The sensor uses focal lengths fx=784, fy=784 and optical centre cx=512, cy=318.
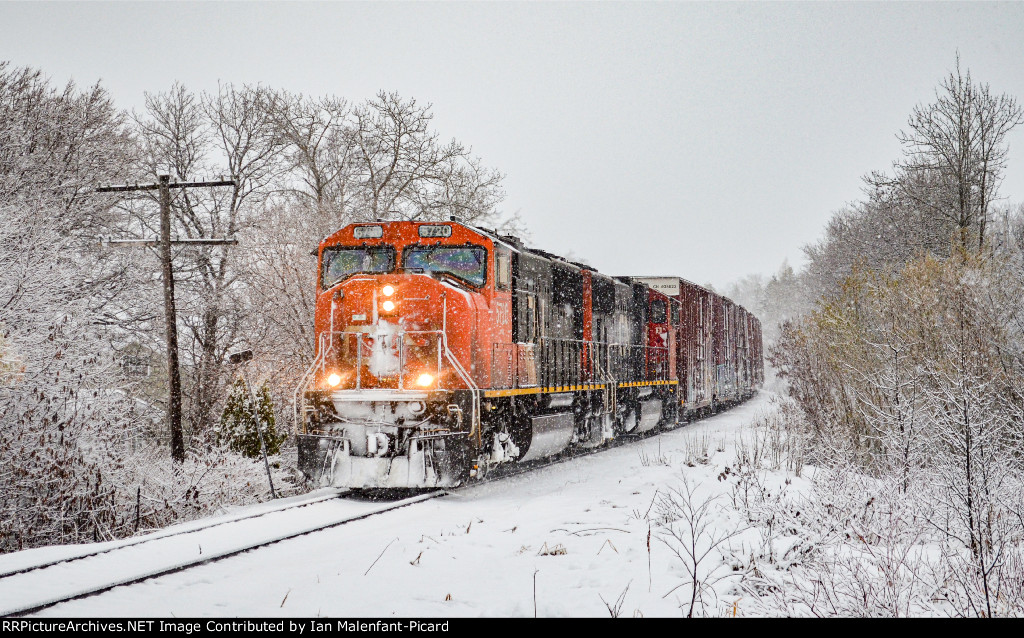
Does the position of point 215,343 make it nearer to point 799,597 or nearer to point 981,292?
point 981,292

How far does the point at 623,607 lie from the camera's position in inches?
195

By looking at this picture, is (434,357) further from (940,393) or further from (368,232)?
(940,393)

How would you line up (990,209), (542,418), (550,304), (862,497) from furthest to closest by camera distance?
(990,209), (550,304), (542,418), (862,497)

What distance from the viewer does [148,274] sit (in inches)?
858

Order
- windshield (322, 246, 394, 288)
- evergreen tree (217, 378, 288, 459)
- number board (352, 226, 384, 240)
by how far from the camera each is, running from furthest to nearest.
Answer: evergreen tree (217, 378, 288, 459) → number board (352, 226, 384, 240) → windshield (322, 246, 394, 288)

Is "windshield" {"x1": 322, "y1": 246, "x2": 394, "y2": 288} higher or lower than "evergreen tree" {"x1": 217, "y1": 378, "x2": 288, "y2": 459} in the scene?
higher

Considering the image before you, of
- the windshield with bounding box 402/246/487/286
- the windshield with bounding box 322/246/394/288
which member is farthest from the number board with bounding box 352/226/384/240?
the windshield with bounding box 402/246/487/286

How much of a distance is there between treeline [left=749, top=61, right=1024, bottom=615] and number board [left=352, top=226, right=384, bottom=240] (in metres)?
6.49

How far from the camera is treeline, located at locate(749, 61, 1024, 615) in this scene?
16.4 ft

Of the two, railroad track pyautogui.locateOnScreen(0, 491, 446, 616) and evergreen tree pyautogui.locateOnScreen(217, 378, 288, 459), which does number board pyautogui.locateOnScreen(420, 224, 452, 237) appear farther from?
evergreen tree pyautogui.locateOnScreen(217, 378, 288, 459)

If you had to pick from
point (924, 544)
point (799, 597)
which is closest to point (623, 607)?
point (799, 597)

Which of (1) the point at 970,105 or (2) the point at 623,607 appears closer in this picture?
(2) the point at 623,607

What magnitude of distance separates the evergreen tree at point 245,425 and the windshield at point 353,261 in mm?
6631

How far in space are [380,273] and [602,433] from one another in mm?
6408
